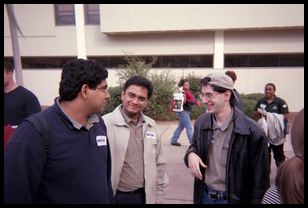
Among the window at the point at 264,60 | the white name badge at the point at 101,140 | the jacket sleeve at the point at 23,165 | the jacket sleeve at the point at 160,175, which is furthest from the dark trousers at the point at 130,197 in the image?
the window at the point at 264,60

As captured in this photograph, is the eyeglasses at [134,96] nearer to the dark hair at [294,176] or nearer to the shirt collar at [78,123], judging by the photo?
the shirt collar at [78,123]

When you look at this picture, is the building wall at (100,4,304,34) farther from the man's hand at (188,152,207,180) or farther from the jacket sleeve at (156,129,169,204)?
the man's hand at (188,152,207,180)

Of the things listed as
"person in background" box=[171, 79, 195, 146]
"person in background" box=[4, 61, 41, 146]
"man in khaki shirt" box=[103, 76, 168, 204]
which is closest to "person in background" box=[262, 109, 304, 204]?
"man in khaki shirt" box=[103, 76, 168, 204]

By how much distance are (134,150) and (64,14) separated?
1620 centimetres

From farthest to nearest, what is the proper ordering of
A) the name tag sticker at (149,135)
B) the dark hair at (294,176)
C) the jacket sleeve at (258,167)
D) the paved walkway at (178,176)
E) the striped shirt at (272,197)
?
the paved walkway at (178,176)
the name tag sticker at (149,135)
the jacket sleeve at (258,167)
the striped shirt at (272,197)
the dark hair at (294,176)

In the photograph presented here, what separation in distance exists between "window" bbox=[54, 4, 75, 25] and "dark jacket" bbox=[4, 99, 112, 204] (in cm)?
1628

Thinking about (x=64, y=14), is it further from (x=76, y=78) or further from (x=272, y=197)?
(x=272, y=197)

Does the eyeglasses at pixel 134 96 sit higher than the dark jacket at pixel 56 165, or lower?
higher

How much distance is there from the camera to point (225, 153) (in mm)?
2457

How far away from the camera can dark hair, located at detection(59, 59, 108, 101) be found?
1.85 meters

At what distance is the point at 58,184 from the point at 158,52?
1444 cm

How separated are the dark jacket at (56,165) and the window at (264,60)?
1430 centimetres

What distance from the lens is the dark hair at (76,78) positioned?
1.85 meters

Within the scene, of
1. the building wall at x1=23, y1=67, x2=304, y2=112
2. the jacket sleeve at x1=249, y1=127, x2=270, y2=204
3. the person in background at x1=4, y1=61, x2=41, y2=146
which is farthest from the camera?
the building wall at x1=23, y1=67, x2=304, y2=112
